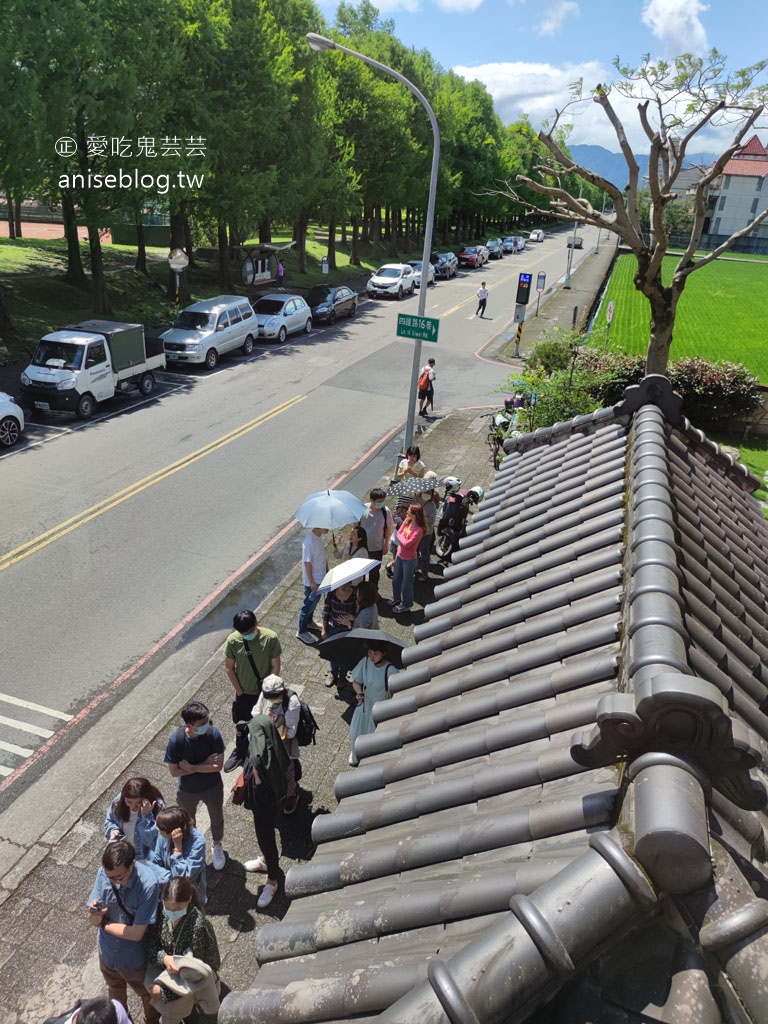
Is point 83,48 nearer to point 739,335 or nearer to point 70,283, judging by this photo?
point 70,283

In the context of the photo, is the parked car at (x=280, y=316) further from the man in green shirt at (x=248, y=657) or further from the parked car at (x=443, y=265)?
the man in green shirt at (x=248, y=657)

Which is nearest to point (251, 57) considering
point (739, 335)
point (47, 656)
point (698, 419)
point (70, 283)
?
→ point (70, 283)

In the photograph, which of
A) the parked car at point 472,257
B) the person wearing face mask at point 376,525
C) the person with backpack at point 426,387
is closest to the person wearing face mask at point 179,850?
the person wearing face mask at point 376,525

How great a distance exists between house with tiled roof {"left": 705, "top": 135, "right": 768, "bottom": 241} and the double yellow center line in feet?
371

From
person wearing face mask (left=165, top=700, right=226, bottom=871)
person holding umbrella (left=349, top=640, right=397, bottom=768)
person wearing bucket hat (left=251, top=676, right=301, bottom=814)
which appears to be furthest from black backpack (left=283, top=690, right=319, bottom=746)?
person wearing face mask (left=165, top=700, right=226, bottom=871)

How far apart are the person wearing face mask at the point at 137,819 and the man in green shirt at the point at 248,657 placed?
53.4 inches

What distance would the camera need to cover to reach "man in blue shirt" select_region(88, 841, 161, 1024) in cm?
456

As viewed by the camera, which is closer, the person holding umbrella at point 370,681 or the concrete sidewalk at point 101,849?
the concrete sidewalk at point 101,849

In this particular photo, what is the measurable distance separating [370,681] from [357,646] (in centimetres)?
37

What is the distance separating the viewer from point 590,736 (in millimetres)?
2564

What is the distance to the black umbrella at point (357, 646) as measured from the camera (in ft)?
21.7

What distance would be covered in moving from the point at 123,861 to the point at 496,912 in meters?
3.05

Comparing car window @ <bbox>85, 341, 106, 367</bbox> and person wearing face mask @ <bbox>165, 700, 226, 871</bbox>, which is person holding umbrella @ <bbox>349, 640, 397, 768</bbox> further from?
car window @ <bbox>85, 341, 106, 367</bbox>

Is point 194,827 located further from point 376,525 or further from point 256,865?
point 376,525
